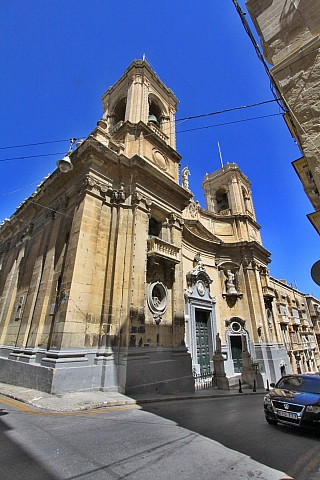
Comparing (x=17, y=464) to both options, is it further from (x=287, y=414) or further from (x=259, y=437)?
(x=287, y=414)

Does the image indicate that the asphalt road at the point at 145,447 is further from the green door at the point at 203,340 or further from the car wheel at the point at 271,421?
the green door at the point at 203,340

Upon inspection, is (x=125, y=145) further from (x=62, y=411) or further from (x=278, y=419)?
(x=278, y=419)

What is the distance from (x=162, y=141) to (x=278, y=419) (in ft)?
46.9

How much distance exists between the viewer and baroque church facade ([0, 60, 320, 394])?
8781mm

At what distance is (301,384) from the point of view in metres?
5.80

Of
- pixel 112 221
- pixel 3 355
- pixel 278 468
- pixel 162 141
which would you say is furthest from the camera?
pixel 162 141

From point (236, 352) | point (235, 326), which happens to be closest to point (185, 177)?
point (235, 326)

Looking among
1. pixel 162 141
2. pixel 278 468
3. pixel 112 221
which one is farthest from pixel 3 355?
pixel 162 141

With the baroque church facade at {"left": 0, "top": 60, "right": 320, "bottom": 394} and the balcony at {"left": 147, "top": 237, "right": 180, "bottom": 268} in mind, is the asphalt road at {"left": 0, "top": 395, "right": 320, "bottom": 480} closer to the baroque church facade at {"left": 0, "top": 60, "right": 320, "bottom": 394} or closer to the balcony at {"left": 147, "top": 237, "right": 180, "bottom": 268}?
the baroque church facade at {"left": 0, "top": 60, "right": 320, "bottom": 394}

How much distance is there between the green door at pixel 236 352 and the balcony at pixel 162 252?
1140 centimetres

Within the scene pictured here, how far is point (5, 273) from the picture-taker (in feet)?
Result: 57.7

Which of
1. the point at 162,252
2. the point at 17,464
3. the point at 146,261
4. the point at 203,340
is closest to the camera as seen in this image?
the point at 17,464

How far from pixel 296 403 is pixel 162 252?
25.3 feet

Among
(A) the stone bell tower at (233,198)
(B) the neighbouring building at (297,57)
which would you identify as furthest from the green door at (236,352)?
(B) the neighbouring building at (297,57)
